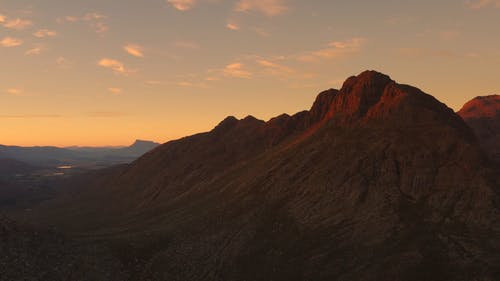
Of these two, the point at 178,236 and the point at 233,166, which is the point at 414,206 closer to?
the point at 178,236

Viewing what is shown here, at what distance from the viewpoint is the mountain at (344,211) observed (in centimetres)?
5434

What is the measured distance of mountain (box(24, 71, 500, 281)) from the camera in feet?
178

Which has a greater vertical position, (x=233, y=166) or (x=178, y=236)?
(x=233, y=166)

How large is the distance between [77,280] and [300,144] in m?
56.3

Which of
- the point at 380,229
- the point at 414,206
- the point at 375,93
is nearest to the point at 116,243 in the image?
the point at 380,229

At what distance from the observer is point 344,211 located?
66438mm

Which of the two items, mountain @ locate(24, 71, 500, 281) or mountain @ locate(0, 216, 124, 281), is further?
mountain @ locate(24, 71, 500, 281)

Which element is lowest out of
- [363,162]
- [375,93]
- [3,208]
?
[3,208]

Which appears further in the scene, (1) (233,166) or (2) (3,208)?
(2) (3,208)

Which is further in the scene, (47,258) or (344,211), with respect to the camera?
(344,211)

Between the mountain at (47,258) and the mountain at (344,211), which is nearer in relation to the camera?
the mountain at (47,258)

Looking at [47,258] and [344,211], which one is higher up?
[344,211]

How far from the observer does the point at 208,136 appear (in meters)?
146

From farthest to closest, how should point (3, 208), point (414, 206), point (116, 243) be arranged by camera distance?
point (3, 208) → point (116, 243) → point (414, 206)
